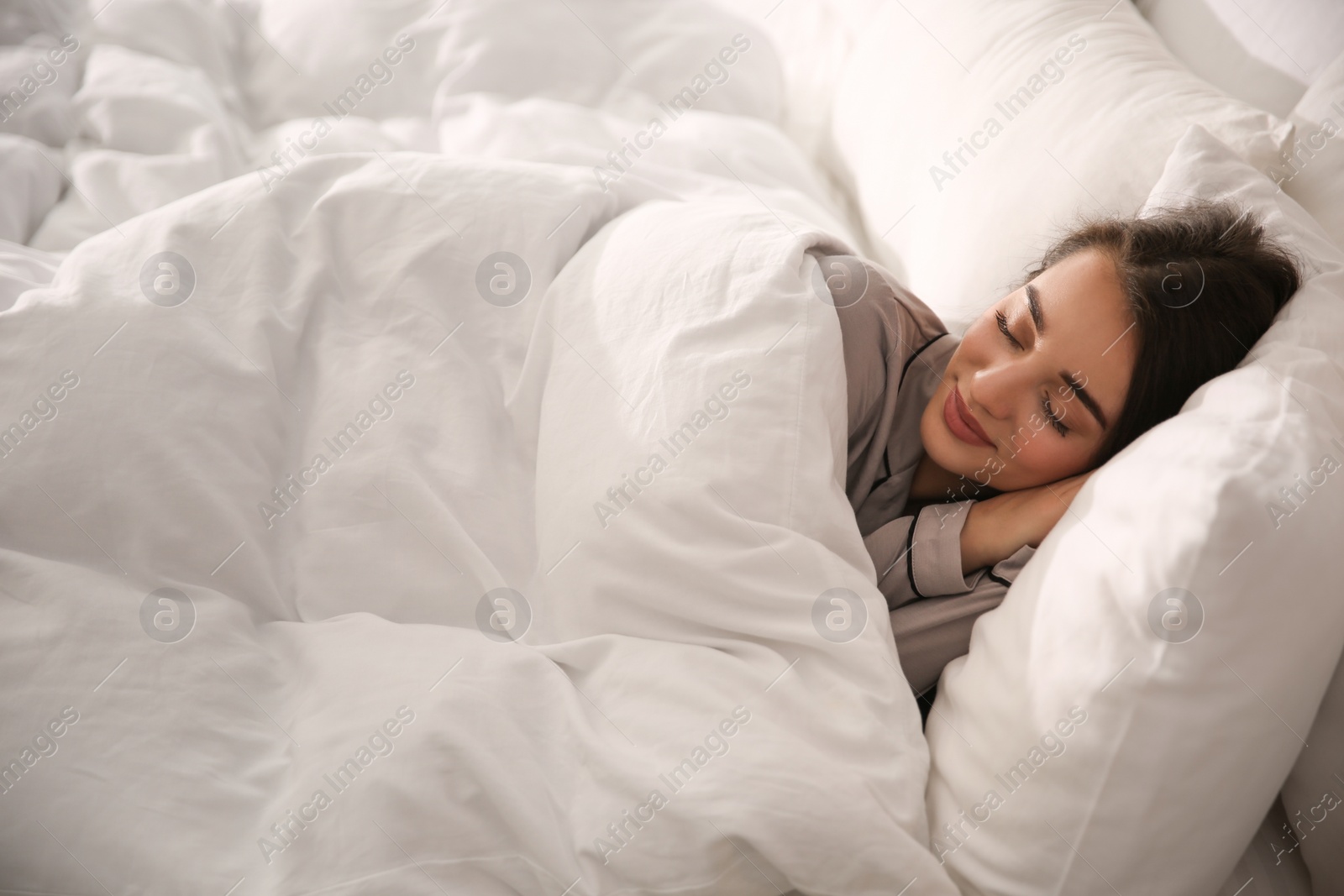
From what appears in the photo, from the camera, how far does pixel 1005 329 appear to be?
35.6 inches

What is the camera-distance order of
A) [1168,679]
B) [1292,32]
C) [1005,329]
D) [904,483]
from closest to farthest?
1. [1168,679]
2. [1005,329]
3. [904,483]
4. [1292,32]

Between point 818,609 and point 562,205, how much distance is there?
0.56m

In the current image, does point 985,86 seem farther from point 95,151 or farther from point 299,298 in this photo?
point 95,151

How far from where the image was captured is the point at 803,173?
141cm

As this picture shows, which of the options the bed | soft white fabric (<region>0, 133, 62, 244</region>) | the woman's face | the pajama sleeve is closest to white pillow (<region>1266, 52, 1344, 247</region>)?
the bed

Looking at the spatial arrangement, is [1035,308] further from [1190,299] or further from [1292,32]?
[1292,32]

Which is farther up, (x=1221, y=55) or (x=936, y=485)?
(x=1221, y=55)

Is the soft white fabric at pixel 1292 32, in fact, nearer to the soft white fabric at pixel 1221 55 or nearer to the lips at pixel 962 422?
the soft white fabric at pixel 1221 55

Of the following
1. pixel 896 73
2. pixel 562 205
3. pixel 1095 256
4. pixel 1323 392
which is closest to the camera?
pixel 1323 392

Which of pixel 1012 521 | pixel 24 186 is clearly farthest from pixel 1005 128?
pixel 24 186

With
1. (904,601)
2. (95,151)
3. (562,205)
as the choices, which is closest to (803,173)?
(562,205)

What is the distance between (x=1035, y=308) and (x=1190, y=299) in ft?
0.48

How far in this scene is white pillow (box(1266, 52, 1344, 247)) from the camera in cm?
97

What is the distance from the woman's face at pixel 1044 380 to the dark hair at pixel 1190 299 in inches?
0.6
